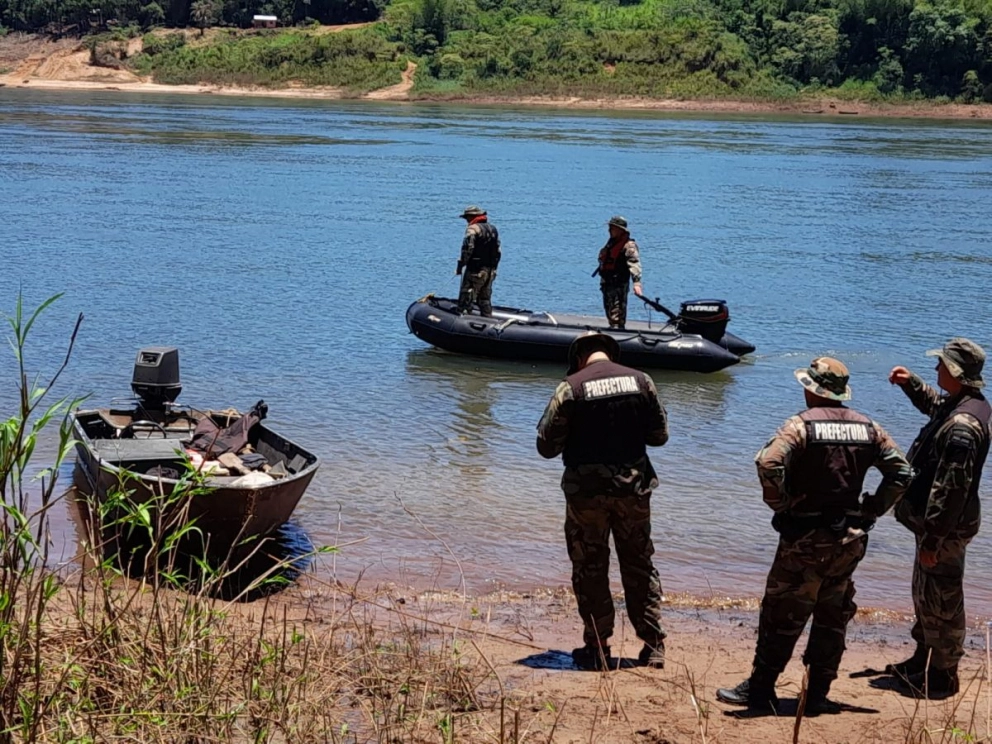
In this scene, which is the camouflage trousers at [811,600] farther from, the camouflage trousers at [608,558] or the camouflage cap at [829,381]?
the camouflage trousers at [608,558]

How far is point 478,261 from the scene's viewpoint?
14.7 m

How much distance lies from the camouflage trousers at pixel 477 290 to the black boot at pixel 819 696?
9.54 m

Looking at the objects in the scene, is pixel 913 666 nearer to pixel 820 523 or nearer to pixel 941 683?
pixel 941 683

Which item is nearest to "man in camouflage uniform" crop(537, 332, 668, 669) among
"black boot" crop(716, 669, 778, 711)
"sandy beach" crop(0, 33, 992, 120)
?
"black boot" crop(716, 669, 778, 711)

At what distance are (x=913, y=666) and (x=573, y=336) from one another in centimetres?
849

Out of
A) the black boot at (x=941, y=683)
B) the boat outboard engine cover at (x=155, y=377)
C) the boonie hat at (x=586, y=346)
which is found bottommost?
the black boot at (x=941, y=683)

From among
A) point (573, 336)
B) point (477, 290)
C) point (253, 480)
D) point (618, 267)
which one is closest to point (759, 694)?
point (253, 480)

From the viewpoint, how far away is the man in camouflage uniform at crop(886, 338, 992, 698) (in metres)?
5.64

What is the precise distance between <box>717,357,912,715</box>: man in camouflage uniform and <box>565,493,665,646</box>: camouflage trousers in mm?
689

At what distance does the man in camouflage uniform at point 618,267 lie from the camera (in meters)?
13.8

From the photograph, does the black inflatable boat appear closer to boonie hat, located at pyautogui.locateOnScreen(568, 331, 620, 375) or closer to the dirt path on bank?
boonie hat, located at pyautogui.locateOnScreen(568, 331, 620, 375)

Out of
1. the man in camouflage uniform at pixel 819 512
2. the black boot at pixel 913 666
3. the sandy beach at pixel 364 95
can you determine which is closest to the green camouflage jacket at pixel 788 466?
the man in camouflage uniform at pixel 819 512

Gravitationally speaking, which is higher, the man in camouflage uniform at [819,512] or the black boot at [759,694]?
the man in camouflage uniform at [819,512]

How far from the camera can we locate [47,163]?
34.6m
